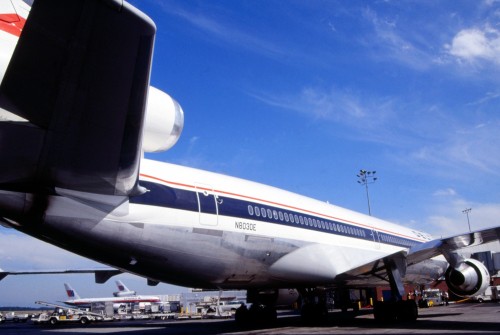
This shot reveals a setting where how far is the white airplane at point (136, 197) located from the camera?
350 cm

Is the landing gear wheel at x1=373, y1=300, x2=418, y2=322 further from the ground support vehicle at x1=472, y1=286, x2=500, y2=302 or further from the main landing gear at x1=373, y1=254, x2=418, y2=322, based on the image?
the ground support vehicle at x1=472, y1=286, x2=500, y2=302

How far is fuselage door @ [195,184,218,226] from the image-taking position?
937 centimetres

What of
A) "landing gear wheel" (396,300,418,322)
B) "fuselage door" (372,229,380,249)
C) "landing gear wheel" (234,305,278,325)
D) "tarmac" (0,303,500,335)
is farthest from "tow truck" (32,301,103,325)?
"landing gear wheel" (396,300,418,322)

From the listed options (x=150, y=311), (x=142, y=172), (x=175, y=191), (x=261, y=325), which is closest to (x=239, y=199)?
(x=175, y=191)

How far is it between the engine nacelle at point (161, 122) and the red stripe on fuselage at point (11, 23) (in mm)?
1851

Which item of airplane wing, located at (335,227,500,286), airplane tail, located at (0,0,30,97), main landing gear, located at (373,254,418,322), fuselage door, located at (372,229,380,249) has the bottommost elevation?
main landing gear, located at (373,254,418,322)

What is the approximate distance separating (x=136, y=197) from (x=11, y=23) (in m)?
3.77

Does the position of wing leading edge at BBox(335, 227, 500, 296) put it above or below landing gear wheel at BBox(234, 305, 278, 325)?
above

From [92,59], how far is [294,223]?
9.14 meters

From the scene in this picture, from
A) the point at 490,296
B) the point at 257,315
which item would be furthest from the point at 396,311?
the point at 490,296

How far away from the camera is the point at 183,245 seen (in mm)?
8875

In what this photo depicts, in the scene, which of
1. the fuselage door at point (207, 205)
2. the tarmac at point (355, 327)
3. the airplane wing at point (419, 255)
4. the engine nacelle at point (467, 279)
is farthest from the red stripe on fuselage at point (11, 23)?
the engine nacelle at point (467, 279)

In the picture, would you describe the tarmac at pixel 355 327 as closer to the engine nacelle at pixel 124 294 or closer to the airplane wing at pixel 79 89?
the airplane wing at pixel 79 89

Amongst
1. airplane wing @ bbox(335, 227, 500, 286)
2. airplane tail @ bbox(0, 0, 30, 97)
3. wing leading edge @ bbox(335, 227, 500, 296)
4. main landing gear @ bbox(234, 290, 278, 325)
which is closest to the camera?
airplane tail @ bbox(0, 0, 30, 97)
